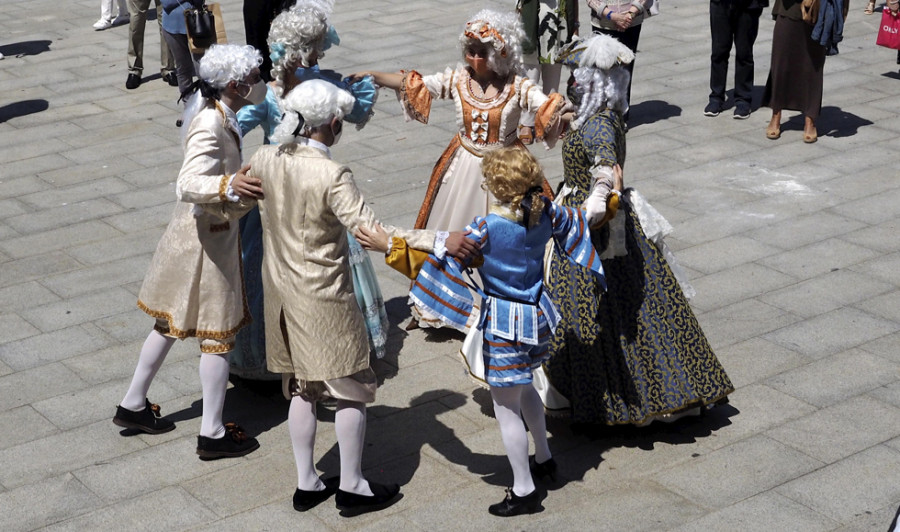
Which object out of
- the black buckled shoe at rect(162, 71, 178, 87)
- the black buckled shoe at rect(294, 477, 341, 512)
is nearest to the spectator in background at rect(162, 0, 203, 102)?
the black buckled shoe at rect(162, 71, 178, 87)

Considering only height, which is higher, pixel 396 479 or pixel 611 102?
pixel 611 102

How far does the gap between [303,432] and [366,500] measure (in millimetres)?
372

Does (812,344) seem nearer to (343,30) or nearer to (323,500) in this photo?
(323,500)

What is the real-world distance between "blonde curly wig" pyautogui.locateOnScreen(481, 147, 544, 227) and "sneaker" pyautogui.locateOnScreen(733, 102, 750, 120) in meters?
5.80

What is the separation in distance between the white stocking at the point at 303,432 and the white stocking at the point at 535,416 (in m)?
0.81

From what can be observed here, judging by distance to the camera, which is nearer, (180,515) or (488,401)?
(180,515)

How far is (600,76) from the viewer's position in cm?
491

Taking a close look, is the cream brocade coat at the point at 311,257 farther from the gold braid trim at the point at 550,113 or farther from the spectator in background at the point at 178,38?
the spectator in background at the point at 178,38

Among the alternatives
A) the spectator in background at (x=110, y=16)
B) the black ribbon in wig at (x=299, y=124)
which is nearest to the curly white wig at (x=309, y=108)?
the black ribbon in wig at (x=299, y=124)

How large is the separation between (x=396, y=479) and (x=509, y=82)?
206cm

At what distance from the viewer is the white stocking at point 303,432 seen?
4.51m

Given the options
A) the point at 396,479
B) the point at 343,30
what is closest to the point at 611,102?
the point at 396,479

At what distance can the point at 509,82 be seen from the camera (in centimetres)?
582

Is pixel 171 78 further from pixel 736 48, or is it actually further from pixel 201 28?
pixel 736 48
